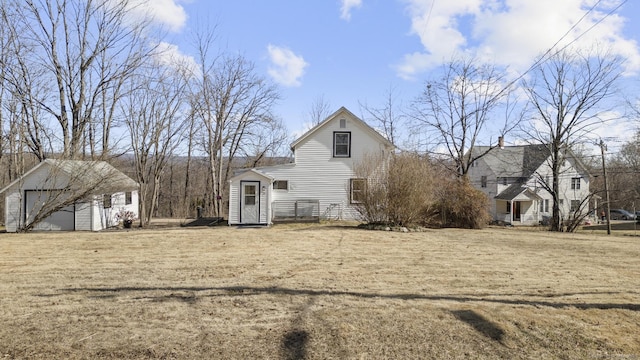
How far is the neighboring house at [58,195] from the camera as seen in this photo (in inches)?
→ 723

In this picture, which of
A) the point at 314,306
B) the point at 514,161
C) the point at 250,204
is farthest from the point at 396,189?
the point at 514,161

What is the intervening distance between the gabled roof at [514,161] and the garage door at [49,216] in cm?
3303

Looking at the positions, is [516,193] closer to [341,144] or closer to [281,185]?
[341,144]

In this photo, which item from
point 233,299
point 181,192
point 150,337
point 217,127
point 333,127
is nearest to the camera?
point 150,337

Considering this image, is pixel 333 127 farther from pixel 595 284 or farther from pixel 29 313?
pixel 29 313

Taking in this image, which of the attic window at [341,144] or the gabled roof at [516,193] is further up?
the attic window at [341,144]

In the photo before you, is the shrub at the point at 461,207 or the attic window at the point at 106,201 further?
the shrub at the point at 461,207

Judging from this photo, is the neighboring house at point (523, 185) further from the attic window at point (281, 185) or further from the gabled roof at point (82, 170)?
the gabled roof at point (82, 170)

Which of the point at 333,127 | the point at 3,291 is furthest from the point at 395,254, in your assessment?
the point at 333,127

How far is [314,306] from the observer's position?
5.32 meters

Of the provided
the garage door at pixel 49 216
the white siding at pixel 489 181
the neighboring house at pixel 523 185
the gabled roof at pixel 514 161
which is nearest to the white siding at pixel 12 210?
the garage door at pixel 49 216

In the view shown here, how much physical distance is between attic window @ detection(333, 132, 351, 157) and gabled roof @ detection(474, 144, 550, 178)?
19.6 m

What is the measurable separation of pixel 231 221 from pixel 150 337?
Answer: 636 inches

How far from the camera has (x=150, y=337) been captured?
416 cm
